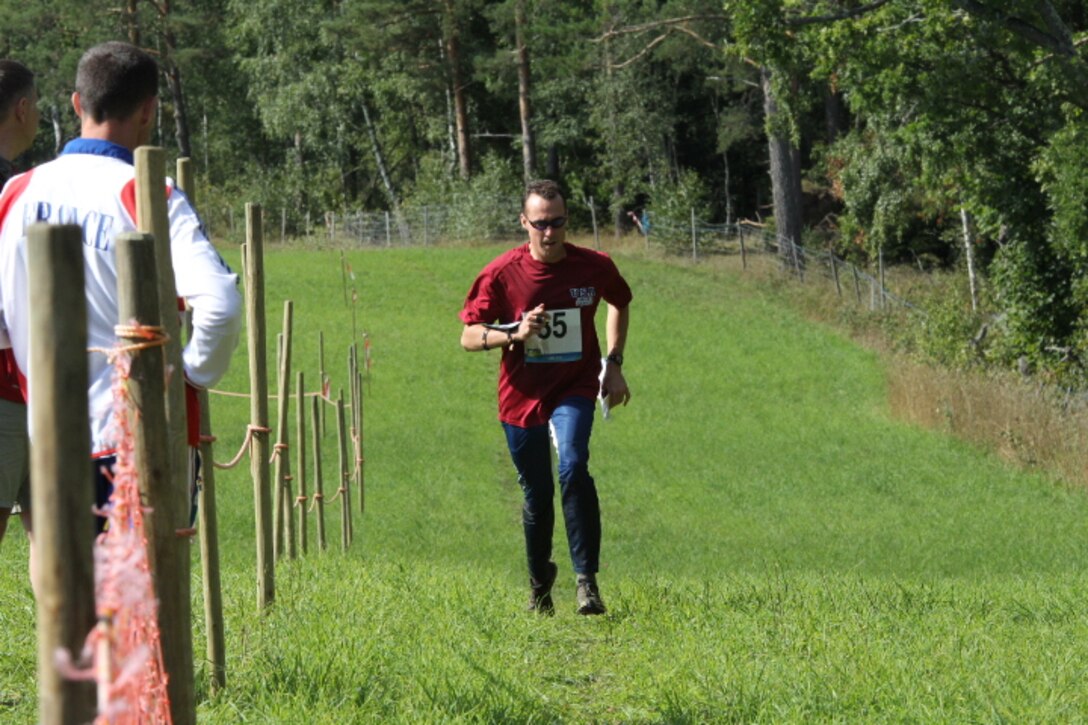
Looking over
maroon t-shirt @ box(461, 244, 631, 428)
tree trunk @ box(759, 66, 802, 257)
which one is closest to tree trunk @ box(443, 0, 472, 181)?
tree trunk @ box(759, 66, 802, 257)

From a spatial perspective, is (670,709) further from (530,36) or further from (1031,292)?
(530,36)

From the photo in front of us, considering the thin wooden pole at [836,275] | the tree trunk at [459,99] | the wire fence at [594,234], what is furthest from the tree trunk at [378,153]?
the thin wooden pole at [836,275]

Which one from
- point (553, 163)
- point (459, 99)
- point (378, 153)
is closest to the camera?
point (459, 99)

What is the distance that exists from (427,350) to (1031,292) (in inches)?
504

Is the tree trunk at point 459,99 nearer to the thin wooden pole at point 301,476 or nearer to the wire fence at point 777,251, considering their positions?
the wire fence at point 777,251

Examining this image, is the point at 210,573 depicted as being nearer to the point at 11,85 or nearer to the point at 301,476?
the point at 11,85

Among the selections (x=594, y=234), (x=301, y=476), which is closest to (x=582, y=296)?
(x=301, y=476)

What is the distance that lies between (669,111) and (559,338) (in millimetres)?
54796

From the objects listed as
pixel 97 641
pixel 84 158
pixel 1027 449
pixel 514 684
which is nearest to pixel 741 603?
pixel 514 684

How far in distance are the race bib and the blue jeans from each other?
23 cm

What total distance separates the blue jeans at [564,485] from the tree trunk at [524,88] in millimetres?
46689

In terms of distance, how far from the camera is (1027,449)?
21.8 metres

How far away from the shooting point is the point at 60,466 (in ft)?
8.22

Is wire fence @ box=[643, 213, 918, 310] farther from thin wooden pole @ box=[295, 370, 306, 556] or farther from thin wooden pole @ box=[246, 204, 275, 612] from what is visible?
thin wooden pole @ box=[246, 204, 275, 612]
